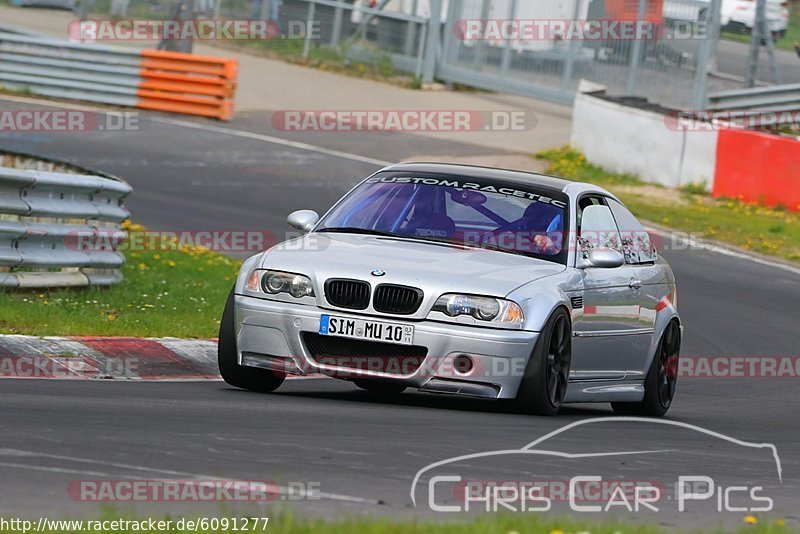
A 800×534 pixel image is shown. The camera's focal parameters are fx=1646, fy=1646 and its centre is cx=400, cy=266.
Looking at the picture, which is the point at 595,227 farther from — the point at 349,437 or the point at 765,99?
the point at 765,99

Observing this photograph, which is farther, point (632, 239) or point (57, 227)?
point (57, 227)

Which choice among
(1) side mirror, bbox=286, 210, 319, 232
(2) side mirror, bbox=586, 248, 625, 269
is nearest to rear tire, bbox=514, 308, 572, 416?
(2) side mirror, bbox=586, 248, 625, 269

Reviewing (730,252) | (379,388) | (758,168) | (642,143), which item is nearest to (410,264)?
(379,388)

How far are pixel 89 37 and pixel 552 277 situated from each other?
29020 mm

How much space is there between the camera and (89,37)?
36.7 metres

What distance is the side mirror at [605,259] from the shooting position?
9.61m

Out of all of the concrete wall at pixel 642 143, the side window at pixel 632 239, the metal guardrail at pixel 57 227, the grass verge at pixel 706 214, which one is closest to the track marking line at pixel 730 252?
the grass verge at pixel 706 214

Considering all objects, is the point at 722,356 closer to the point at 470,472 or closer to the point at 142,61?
the point at 470,472

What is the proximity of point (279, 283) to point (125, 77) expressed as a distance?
21.1m

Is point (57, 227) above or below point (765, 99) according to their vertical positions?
below

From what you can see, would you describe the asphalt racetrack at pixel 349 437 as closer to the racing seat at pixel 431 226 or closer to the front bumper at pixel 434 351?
the front bumper at pixel 434 351

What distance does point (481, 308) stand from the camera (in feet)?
28.6

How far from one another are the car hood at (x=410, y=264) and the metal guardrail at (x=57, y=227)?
10.1 ft

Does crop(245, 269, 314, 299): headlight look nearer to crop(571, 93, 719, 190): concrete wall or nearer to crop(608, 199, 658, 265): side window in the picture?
crop(608, 199, 658, 265): side window
